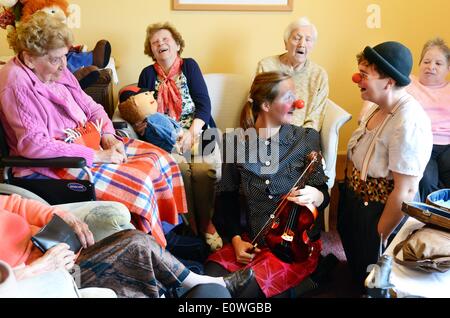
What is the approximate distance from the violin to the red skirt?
3cm

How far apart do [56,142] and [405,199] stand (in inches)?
55.4

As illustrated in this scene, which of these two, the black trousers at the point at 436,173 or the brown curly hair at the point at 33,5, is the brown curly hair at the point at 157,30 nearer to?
the brown curly hair at the point at 33,5

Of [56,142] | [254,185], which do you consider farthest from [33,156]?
[254,185]

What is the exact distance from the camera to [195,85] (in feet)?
8.99

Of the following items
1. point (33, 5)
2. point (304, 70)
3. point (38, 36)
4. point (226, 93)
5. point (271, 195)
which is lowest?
point (271, 195)

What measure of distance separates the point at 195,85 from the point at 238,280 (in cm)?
128

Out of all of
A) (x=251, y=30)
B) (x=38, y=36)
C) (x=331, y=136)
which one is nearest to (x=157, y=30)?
(x=251, y=30)

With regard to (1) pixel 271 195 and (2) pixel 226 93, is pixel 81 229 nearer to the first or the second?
(1) pixel 271 195

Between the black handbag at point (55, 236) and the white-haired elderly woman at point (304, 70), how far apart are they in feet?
4.87

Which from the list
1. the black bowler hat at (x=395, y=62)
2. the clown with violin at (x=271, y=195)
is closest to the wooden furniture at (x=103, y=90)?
the clown with violin at (x=271, y=195)

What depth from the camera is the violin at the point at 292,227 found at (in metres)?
2.01

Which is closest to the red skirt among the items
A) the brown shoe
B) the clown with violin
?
the clown with violin

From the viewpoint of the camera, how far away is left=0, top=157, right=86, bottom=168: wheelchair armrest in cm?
191
